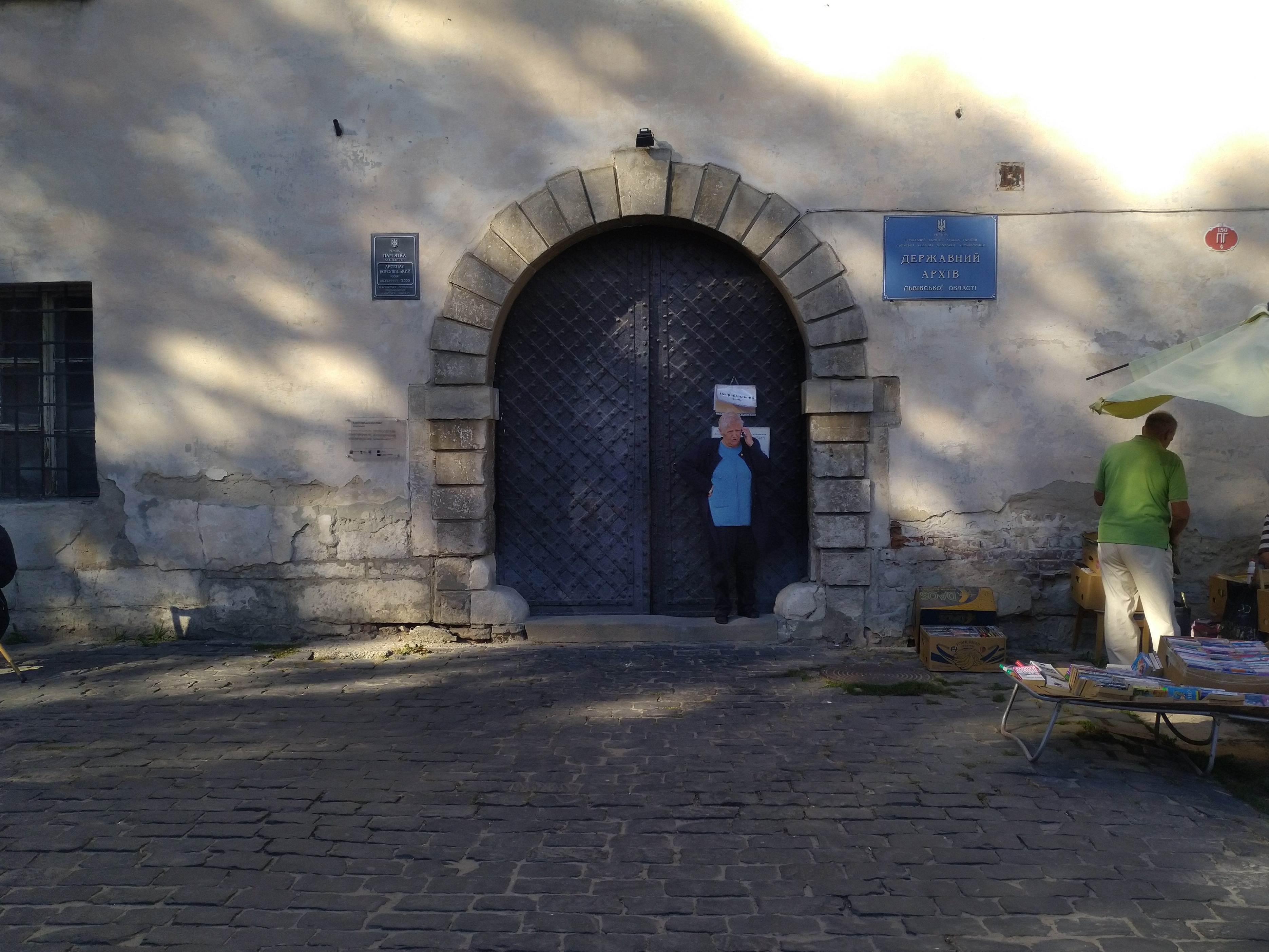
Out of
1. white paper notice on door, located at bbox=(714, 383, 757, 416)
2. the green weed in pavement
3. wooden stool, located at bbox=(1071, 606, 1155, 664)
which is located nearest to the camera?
the green weed in pavement

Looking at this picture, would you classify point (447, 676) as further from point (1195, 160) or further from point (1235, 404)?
point (1195, 160)

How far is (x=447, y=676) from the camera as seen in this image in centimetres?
627

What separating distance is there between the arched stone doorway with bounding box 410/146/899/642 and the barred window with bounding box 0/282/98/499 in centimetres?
253

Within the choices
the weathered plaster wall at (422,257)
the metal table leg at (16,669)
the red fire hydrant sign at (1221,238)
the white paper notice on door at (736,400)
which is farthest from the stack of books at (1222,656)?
the metal table leg at (16,669)

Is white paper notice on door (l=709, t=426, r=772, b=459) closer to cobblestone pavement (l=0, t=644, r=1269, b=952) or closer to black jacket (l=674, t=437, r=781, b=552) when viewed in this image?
black jacket (l=674, t=437, r=781, b=552)

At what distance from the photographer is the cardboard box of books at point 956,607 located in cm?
677

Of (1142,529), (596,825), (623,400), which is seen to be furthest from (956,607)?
(596,825)

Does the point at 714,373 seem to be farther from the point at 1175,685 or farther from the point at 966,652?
the point at 1175,685

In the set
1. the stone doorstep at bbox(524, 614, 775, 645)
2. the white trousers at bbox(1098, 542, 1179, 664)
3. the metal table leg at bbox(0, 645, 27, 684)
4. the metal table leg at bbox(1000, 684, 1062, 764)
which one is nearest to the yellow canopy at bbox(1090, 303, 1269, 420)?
the white trousers at bbox(1098, 542, 1179, 664)

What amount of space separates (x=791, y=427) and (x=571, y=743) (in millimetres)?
3287

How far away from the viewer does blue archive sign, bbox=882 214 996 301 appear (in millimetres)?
6910

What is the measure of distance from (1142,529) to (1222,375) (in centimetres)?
127

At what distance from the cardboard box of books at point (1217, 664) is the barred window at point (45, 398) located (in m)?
7.03

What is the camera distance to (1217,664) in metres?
4.70
